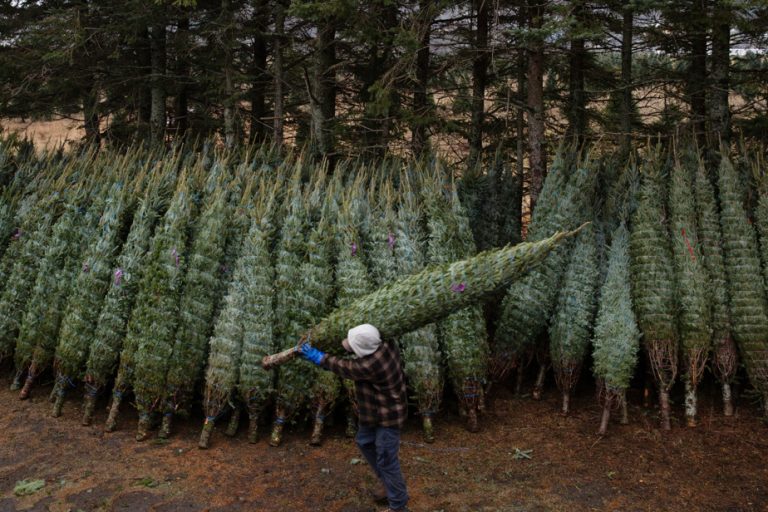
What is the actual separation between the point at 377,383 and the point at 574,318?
3.82 meters

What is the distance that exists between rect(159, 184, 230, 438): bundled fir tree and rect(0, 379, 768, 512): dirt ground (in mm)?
482

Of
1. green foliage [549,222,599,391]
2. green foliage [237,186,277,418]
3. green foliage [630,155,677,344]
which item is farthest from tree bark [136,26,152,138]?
green foliage [630,155,677,344]

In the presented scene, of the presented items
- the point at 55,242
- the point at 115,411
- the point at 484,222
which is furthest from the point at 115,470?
the point at 484,222

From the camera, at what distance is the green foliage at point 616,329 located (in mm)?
7660

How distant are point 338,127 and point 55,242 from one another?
6.15 meters

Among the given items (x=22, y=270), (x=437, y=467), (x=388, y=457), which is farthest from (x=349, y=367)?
(x=22, y=270)

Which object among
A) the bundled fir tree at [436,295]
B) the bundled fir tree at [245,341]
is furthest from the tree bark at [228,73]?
the bundled fir tree at [436,295]

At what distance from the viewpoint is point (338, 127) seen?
42.8ft

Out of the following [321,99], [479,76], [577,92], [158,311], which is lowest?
[158,311]

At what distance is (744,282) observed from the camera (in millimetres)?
8008

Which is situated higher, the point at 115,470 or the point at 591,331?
the point at 591,331

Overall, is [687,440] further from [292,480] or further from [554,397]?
[292,480]

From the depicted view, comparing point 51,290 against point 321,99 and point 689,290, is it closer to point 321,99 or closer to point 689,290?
point 321,99

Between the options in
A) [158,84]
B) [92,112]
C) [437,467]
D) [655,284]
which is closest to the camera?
[437,467]
